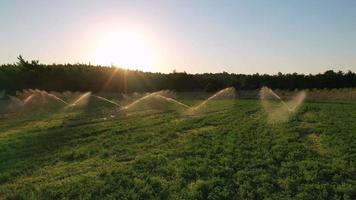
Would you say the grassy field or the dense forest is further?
the dense forest

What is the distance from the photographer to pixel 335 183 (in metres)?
15.7

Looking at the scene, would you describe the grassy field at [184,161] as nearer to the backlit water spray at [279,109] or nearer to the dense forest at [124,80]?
the backlit water spray at [279,109]

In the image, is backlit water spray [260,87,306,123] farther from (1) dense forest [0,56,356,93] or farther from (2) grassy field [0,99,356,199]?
(1) dense forest [0,56,356,93]

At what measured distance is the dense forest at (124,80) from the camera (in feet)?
273

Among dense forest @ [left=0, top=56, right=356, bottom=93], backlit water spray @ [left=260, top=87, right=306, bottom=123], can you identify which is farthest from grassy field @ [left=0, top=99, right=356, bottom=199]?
dense forest @ [left=0, top=56, right=356, bottom=93]

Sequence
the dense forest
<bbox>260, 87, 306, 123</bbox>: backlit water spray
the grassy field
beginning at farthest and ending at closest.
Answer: the dense forest < <bbox>260, 87, 306, 123</bbox>: backlit water spray < the grassy field

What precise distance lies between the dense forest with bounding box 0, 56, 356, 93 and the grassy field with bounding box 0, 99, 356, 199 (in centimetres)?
5365

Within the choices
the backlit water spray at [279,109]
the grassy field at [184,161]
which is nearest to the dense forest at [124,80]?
the backlit water spray at [279,109]

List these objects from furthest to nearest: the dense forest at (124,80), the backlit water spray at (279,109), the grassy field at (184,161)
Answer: the dense forest at (124,80) < the backlit water spray at (279,109) < the grassy field at (184,161)

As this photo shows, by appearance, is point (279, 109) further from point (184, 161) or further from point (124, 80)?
point (124, 80)

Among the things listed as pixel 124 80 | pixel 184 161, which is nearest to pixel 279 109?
pixel 184 161

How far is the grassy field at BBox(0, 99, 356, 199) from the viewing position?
606 inches

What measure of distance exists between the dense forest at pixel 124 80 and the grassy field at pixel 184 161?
2112 inches

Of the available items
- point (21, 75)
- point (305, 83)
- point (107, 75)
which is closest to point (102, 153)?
point (21, 75)
